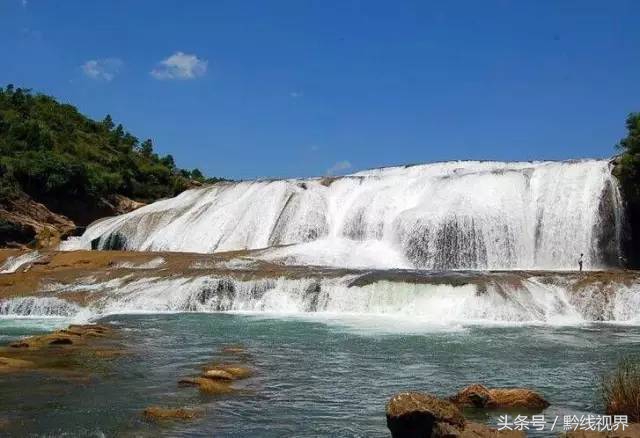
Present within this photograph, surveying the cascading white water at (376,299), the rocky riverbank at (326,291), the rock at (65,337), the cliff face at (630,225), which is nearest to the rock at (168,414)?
the rock at (65,337)

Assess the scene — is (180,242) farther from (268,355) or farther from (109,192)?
(268,355)

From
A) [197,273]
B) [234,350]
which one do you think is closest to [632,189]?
[197,273]

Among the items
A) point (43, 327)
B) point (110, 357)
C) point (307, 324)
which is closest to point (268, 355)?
point (110, 357)

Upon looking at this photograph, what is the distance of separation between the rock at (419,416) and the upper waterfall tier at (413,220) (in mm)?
23257

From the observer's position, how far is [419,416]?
25.1 ft

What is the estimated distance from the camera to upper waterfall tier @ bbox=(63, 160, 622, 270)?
1258 inches

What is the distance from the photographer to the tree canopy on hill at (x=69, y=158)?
5247 centimetres

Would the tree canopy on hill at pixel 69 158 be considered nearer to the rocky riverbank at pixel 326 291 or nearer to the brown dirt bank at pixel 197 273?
the brown dirt bank at pixel 197 273

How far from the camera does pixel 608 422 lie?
7.74m

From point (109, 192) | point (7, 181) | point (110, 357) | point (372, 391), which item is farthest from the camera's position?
point (109, 192)

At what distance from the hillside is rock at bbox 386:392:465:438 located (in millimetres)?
41727

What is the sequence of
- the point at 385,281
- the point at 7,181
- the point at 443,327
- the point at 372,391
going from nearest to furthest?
1. the point at 372,391
2. the point at 443,327
3. the point at 385,281
4. the point at 7,181

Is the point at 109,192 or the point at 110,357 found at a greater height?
the point at 109,192

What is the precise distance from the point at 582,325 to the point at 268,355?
10134mm
